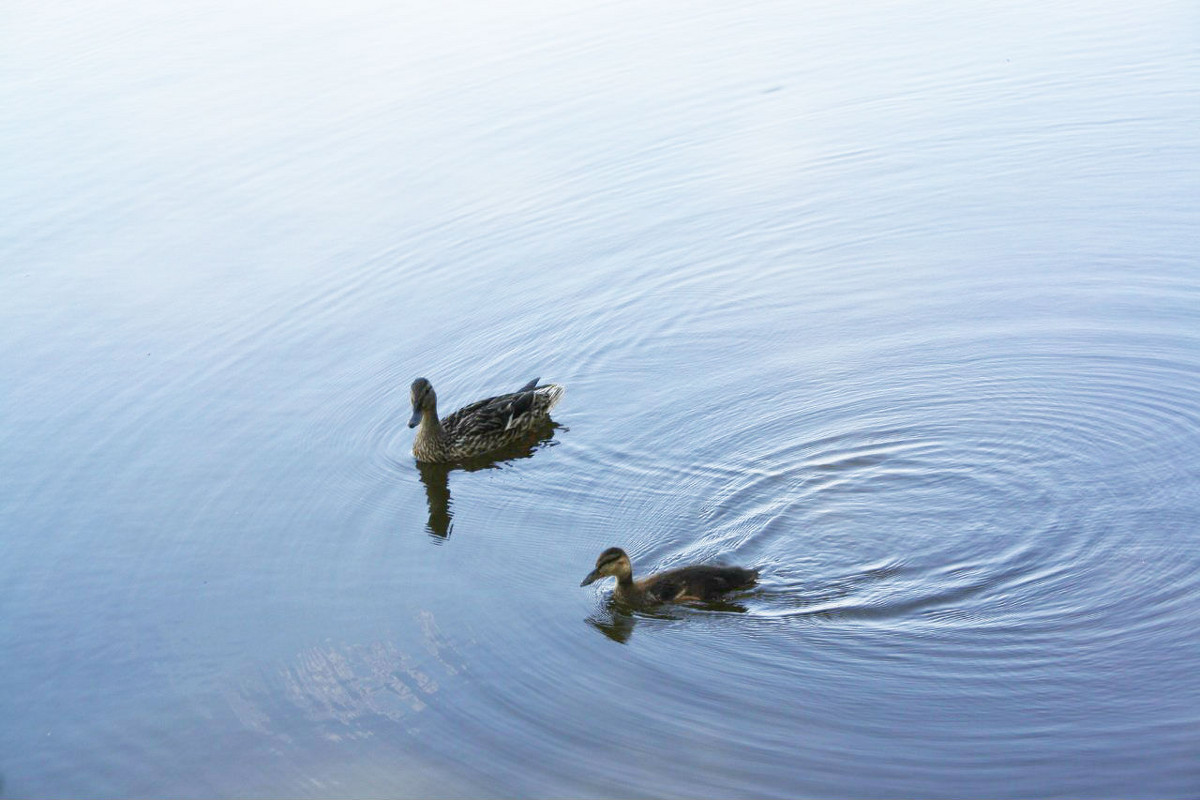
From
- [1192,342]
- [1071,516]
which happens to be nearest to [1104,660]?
[1071,516]

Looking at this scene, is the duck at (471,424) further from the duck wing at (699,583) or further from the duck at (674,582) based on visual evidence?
the duck wing at (699,583)

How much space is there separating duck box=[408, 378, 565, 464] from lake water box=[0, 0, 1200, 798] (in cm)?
18

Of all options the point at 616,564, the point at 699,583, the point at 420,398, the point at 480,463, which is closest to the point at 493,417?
the point at 480,463

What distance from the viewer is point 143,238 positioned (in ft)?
44.5

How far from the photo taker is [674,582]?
7.44 metres

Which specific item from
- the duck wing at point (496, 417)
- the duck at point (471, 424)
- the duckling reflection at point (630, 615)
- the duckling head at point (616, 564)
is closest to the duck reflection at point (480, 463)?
the duck at point (471, 424)

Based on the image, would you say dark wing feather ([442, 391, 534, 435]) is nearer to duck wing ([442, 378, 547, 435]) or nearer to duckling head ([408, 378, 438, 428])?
duck wing ([442, 378, 547, 435])

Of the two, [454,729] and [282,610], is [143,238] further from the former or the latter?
[454,729]

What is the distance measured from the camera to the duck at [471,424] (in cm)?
962

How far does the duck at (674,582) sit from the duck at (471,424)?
230 cm

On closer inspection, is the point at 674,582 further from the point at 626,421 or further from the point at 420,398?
the point at 420,398

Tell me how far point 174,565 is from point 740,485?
3579 mm

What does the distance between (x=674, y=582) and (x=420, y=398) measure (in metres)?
3.01

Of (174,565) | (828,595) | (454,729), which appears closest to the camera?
(454,729)
